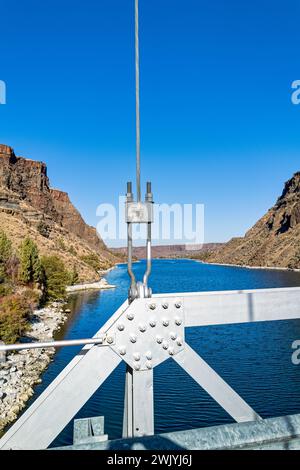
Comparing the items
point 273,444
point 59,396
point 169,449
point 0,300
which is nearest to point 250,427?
point 273,444

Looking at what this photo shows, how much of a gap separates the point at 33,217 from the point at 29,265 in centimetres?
7774

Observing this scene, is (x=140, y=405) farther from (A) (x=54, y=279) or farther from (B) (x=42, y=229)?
(B) (x=42, y=229)

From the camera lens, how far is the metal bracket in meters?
2.85

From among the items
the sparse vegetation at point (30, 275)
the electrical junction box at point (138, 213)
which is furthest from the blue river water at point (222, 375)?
the electrical junction box at point (138, 213)

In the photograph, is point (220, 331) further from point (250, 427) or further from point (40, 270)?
point (250, 427)

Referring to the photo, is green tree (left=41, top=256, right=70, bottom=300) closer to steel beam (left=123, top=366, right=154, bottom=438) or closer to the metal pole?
steel beam (left=123, top=366, right=154, bottom=438)

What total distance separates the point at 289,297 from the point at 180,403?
647 inches

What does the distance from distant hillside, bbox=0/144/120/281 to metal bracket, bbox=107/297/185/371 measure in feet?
273

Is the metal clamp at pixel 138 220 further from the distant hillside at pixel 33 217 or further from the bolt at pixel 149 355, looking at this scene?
the distant hillside at pixel 33 217

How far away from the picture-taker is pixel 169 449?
2.12 m

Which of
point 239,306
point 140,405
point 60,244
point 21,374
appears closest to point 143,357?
point 140,405

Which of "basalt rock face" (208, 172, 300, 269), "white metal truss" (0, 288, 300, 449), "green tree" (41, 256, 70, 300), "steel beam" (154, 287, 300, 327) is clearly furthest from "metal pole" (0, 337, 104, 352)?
"basalt rock face" (208, 172, 300, 269)

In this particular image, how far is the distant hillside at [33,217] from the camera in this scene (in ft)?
327

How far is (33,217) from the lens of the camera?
415ft
